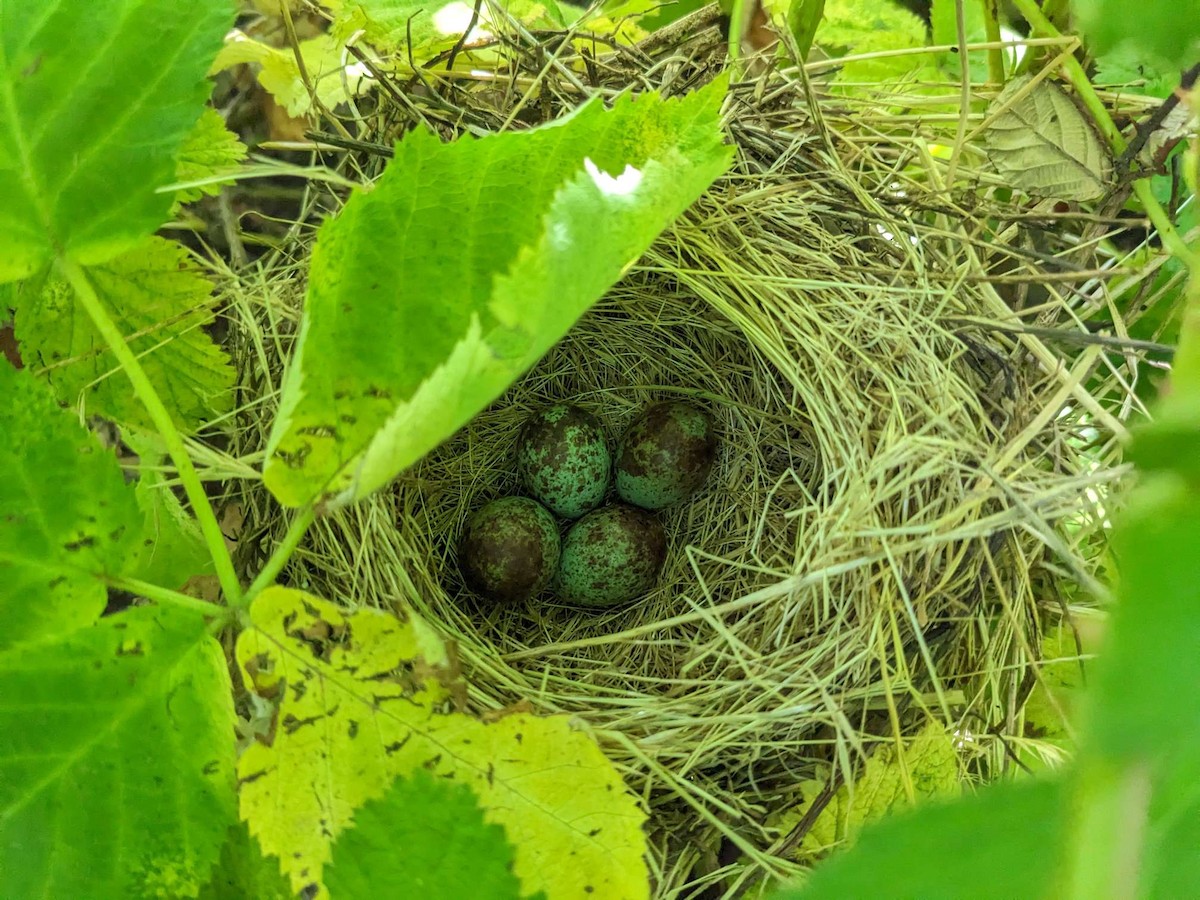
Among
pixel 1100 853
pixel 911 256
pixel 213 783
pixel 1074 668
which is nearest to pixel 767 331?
pixel 911 256

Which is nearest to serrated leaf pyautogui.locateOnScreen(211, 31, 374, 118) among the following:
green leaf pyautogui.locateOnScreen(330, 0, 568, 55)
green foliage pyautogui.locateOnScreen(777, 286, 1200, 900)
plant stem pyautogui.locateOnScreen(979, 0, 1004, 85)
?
green leaf pyautogui.locateOnScreen(330, 0, 568, 55)

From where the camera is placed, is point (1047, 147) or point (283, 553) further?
point (1047, 147)

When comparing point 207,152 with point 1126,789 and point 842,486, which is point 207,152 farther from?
point 1126,789

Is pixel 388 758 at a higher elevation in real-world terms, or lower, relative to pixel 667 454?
higher

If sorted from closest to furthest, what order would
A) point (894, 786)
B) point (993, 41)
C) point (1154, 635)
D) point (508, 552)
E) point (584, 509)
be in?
point (1154, 635) → point (894, 786) → point (993, 41) → point (508, 552) → point (584, 509)

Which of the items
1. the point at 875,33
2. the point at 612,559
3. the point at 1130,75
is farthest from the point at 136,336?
the point at 1130,75

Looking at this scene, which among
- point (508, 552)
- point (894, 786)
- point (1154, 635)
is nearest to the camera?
point (1154, 635)

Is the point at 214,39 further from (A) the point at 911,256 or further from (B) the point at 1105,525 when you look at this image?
(B) the point at 1105,525
